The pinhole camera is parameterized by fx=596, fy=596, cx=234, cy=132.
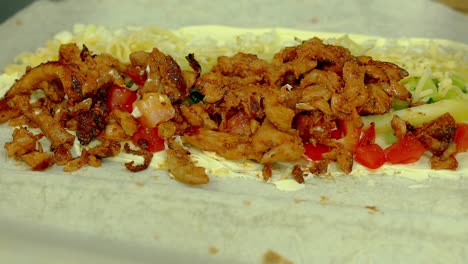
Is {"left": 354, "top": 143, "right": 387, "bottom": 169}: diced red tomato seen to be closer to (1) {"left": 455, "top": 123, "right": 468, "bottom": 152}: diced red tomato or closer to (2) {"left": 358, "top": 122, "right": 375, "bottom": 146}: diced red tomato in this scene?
(2) {"left": 358, "top": 122, "right": 375, "bottom": 146}: diced red tomato

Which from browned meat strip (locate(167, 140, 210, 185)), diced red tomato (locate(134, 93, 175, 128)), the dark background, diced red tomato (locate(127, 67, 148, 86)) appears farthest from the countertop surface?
the dark background

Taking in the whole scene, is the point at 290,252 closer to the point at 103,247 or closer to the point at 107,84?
the point at 103,247

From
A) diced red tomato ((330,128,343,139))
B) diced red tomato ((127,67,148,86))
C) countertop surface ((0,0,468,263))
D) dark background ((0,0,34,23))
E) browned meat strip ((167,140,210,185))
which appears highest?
dark background ((0,0,34,23))

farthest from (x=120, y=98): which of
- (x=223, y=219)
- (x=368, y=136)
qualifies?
(x=368, y=136)

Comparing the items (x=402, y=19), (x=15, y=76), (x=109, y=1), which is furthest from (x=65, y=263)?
(x=402, y=19)

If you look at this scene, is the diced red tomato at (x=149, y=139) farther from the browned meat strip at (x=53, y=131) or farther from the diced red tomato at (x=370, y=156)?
the diced red tomato at (x=370, y=156)

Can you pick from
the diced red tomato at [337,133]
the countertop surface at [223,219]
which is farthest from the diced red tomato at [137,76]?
the diced red tomato at [337,133]
